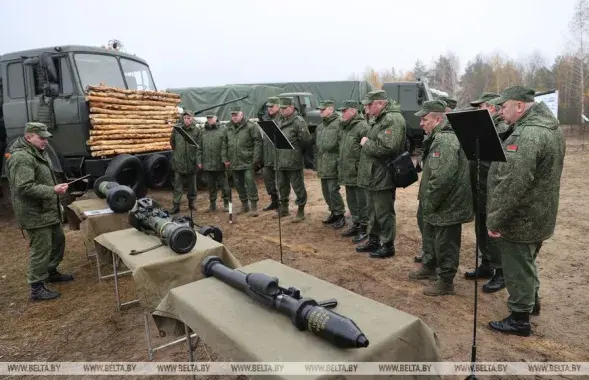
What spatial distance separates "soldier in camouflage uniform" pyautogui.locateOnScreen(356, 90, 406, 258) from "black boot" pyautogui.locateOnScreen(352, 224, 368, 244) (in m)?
0.59

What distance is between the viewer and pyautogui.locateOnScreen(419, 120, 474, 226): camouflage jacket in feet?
12.8

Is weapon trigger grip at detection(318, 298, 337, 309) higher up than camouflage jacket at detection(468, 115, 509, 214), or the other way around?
camouflage jacket at detection(468, 115, 509, 214)

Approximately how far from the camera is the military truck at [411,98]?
573 inches

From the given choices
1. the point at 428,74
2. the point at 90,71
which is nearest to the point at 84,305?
the point at 90,71

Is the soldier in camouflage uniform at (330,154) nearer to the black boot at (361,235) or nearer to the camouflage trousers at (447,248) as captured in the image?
the black boot at (361,235)

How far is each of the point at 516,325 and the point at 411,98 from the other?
12296mm

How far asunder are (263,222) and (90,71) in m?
3.87

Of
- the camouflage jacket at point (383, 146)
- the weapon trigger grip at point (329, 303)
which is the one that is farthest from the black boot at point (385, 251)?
the weapon trigger grip at point (329, 303)

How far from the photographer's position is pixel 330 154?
6520 mm

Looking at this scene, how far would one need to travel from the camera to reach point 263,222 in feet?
24.5

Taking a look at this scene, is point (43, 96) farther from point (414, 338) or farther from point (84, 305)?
point (414, 338)

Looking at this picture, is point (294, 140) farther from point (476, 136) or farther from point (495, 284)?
point (476, 136)

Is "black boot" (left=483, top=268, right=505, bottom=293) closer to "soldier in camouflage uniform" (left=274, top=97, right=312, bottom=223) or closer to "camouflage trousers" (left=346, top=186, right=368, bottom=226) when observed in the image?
"camouflage trousers" (left=346, top=186, right=368, bottom=226)

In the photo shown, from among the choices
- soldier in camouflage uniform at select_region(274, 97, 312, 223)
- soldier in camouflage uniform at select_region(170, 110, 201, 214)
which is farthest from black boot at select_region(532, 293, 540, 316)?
soldier in camouflage uniform at select_region(170, 110, 201, 214)
